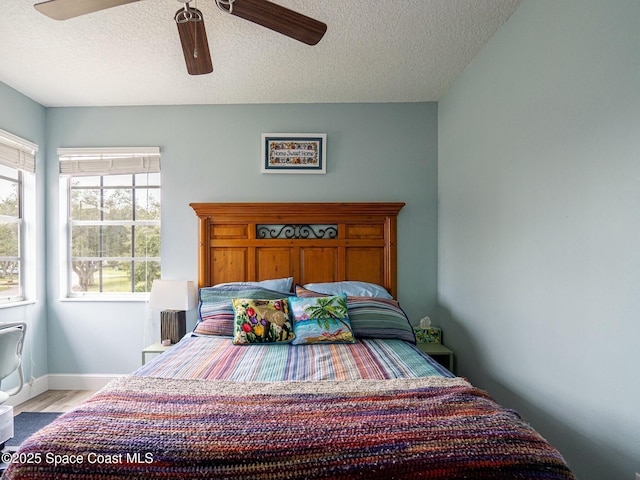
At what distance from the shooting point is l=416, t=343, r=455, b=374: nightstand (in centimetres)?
283

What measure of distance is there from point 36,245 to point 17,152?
2.59 ft

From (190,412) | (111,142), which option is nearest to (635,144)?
(190,412)

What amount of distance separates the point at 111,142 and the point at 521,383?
3682mm

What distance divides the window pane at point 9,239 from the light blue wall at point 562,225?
144 inches

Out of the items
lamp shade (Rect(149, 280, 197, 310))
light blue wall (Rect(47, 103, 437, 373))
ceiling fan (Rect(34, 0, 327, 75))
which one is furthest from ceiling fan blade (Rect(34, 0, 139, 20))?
lamp shade (Rect(149, 280, 197, 310))

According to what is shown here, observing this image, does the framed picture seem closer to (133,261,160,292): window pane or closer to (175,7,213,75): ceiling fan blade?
(175,7,213,75): ceiling fan blade

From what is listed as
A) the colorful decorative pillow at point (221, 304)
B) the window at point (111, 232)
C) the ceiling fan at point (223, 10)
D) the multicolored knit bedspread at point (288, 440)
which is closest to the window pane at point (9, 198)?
the window at point (111, 232)

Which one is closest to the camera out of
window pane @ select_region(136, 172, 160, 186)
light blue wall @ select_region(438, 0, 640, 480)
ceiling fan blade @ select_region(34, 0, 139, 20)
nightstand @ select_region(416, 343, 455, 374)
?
light blue wall @ select_region(438, 0, 640, 480)

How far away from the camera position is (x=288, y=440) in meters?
1.13

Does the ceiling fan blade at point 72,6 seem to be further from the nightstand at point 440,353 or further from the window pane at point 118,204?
the nightstand at point 440,353

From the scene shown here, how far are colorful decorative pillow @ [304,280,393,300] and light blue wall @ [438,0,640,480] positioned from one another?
0.72m

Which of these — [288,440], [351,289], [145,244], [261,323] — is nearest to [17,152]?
[145,244]

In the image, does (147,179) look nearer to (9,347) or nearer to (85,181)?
(85,181)

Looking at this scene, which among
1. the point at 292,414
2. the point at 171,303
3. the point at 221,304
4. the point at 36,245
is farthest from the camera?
the point at 36,245
